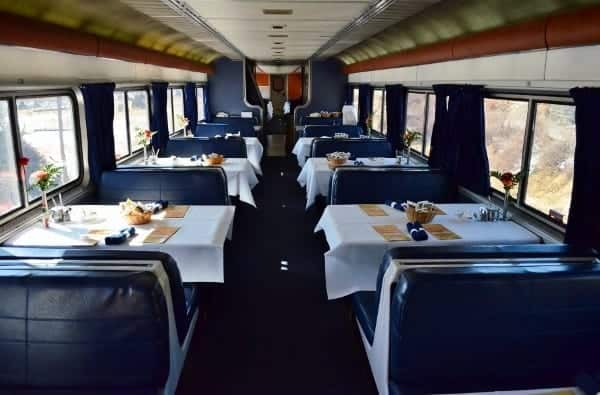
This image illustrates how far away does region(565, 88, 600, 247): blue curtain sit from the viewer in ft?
9.36

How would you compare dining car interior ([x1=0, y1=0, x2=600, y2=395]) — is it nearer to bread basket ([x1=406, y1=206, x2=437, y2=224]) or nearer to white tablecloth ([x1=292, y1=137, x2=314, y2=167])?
bread basket ([x1=406, y1=206, x2=437, y2=224])

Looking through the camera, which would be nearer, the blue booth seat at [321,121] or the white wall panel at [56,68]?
the white wall panel at [56,68]

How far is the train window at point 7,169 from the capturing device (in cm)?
370

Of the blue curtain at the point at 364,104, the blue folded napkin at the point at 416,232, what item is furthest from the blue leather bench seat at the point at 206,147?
the blue folded napkin at the point at 416,232

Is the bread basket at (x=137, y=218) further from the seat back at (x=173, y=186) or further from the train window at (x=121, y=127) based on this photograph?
the train window at (x=121, y=127)

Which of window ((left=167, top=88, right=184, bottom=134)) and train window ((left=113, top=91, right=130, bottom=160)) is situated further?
window ((left=167, top=88, right=184, bottom=134))

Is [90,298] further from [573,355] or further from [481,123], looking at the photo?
[481,123]

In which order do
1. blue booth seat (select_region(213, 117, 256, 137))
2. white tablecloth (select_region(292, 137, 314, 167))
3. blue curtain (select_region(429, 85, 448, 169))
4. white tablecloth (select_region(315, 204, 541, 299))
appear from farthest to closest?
blue booth seat (select_region(213, 117, 256, 137)) < white tablecloth (select_region(292, 137, 314, 167)) < blue curtain (select_region(429, 85, 448, 169)) < white tablecloth (select_region(315, 204, 541, 299))

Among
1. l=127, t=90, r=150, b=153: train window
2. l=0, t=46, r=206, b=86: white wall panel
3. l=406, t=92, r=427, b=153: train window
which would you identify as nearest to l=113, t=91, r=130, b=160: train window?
l=127, t=90, r=150, b=153: train window

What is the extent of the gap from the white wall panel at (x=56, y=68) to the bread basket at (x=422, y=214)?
3.21 m

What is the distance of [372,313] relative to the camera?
2.89m

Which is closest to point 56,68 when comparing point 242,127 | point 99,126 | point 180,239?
point 99,126

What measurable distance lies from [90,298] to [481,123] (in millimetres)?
3973

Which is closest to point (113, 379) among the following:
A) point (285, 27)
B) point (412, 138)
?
point (285, 27)
